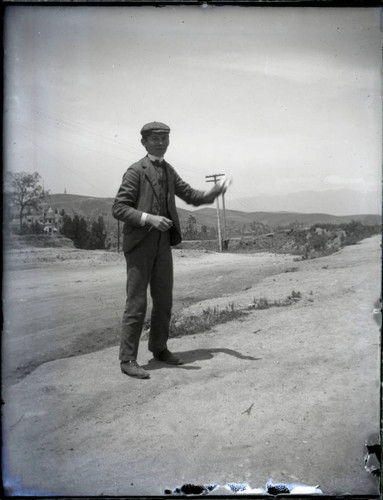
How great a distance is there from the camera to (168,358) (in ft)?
11.8

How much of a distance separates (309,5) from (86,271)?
2.22 m

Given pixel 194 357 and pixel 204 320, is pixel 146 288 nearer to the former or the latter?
pixel 194 357

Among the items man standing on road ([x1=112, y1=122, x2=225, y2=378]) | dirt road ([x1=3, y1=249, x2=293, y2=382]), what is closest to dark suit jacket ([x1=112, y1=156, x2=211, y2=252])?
man standing on road ([x1=112, y1=122, x2=225, y2=378])

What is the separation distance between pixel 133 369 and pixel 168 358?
0.27m

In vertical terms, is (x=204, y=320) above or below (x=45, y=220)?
below

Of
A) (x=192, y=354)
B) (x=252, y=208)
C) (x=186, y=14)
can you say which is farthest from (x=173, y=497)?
(x=186, y=14)

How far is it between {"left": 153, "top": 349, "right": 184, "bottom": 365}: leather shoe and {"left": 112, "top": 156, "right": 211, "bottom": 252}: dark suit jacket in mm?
725

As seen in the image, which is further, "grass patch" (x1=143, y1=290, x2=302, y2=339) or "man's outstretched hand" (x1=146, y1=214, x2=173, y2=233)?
"grass patch" (x1=143, y1=290, x2=302, y2=339)

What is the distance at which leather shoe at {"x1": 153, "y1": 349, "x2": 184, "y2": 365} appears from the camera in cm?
356

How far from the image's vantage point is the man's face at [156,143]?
3486 mm

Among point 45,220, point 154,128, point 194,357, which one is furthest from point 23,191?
point 194,357

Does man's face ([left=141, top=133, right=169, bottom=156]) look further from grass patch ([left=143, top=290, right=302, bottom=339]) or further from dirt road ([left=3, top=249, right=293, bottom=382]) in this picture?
grass patch ([left=143, top=290, right=302, bottom=339])

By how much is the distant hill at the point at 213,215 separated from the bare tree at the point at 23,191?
0.09m

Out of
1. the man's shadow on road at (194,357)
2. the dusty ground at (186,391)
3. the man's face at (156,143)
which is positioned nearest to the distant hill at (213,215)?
the dusty ground at (186,391)
